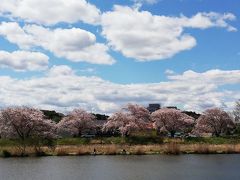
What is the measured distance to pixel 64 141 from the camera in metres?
69.4

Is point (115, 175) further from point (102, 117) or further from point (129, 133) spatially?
point (102, 117)

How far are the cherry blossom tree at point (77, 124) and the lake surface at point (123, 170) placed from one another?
42.8m

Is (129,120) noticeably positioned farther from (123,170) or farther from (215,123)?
(123,170)

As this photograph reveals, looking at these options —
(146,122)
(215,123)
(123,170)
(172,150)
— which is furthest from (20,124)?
(123,170)

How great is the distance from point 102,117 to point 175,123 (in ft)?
178

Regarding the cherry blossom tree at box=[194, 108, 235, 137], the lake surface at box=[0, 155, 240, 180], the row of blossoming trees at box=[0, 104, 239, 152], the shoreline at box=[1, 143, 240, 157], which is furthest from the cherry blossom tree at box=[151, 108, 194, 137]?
the lake surface at box=[0, 155, 240, 180]

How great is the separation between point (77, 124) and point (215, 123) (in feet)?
83.7

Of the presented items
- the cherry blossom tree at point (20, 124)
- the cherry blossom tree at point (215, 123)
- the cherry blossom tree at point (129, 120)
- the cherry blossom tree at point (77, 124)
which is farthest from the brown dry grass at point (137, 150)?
the cherry blossom tree at point (77, 124)

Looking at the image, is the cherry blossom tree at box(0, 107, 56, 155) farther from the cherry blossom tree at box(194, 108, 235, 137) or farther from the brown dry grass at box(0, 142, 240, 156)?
the cherry blossom tree at box(194, 108, 235, 137)

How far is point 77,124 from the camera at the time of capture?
8525cm

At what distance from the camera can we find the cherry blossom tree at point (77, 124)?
84.9 metres

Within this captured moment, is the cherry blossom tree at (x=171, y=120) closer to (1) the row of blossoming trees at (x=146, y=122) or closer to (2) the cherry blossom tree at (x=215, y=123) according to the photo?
(1) the row of blossoming trees at (x=146, y=122)

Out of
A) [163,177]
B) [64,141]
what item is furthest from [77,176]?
[64,141]

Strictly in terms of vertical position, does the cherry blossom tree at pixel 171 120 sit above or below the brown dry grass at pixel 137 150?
above
